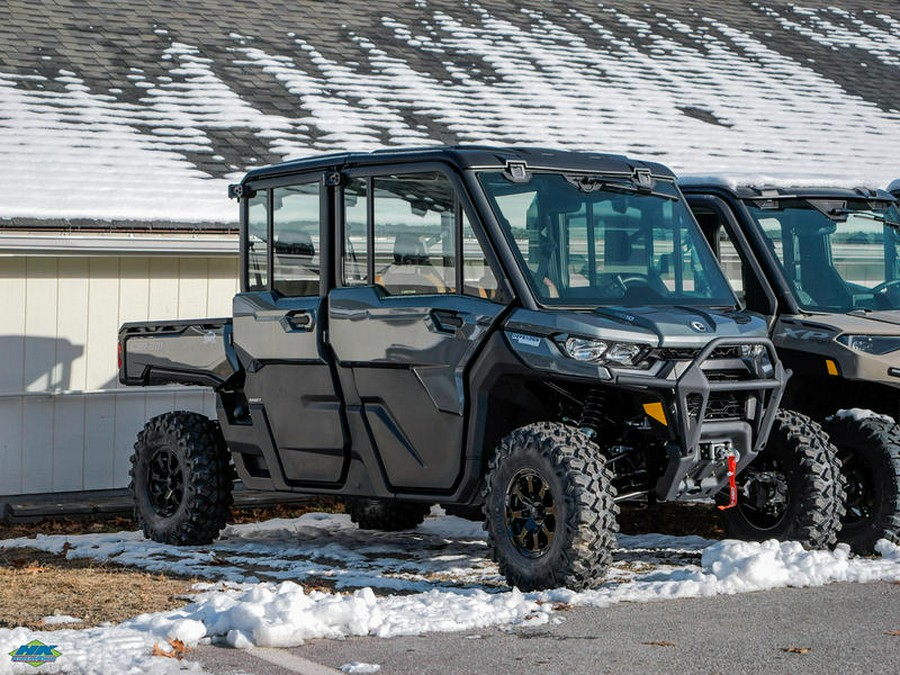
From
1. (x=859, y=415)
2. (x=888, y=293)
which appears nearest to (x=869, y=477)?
(x=859, y=415)

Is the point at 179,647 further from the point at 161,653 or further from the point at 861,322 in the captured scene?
the point at 861,322

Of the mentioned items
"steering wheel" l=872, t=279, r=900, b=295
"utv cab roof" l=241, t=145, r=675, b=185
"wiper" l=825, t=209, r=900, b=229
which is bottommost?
"steering wheel" l=872, t=279, r=900, b=295

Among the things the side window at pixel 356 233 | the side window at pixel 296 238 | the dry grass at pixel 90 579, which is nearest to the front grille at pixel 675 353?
the dry grass at pixel 90 579

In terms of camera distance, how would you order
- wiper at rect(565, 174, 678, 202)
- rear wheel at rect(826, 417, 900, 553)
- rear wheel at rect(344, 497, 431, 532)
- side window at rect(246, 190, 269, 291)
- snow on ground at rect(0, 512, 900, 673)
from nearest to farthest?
snow on ground at rect(0, 512, 900, 673)
wiper at rect(565, 174, 678, 202)
rear wheel at rect(826, 417, 900, 553)
side window at rect(246, 190, 269, 291)
rear wheel at rect(344, 497, 431, 532)

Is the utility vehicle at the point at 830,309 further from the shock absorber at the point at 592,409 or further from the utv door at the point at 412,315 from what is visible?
the utv door at the point at 412,315

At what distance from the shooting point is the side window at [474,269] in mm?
9695

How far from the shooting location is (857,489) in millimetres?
10797

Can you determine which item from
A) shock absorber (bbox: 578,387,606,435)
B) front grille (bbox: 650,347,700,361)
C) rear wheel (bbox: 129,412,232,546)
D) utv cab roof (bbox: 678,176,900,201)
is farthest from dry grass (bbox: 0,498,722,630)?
utv cab roof (bbox: 678,176,900,201)

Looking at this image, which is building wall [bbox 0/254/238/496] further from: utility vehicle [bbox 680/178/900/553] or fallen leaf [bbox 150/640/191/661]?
fallen leaf [bbox 150/640/191/661]

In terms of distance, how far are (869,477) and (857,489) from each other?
138mm

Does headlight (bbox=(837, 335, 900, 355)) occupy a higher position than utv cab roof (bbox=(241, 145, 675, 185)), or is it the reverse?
utv cab roof (bbox=(241, 145, 675, 185))

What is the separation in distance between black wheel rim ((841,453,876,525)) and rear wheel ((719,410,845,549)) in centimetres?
52

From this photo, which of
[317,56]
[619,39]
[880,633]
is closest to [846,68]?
[619,39]

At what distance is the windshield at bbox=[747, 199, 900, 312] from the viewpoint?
11266mm
